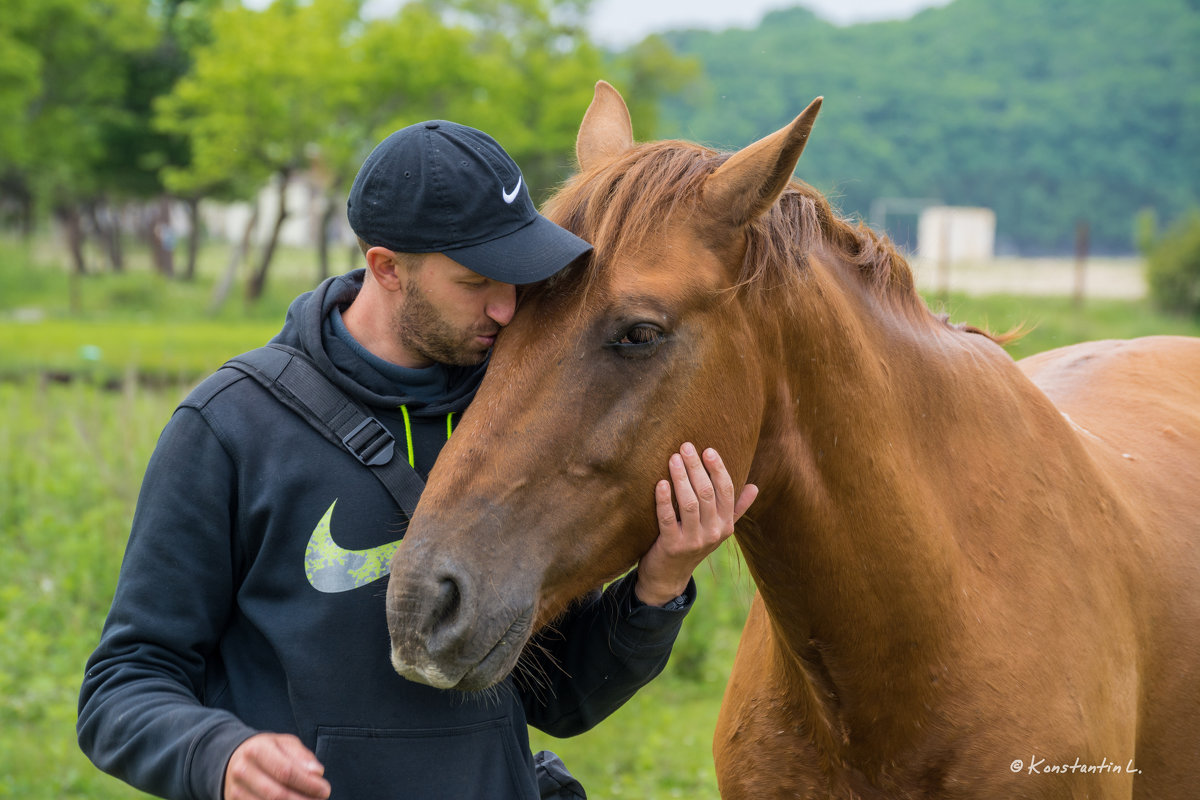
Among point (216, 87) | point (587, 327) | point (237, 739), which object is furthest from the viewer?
point (216, 87)

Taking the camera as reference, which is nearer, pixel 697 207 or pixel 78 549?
pixel 697 207

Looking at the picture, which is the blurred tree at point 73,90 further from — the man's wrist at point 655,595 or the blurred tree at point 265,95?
the man's wrist at point 655,595

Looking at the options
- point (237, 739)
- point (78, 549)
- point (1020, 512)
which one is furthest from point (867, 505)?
point (78, 549)

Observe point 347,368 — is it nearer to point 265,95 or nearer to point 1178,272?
point 1178,272

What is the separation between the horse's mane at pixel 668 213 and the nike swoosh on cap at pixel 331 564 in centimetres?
64

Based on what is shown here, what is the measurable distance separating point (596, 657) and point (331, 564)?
2.11ft

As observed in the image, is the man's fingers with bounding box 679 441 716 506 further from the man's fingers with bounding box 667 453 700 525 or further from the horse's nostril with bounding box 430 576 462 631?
the horse's nostril with bounding box 430 576 462 631

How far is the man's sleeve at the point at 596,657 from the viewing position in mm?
2115

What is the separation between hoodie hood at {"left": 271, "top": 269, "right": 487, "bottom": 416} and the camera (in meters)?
1.97

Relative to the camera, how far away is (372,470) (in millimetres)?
1932

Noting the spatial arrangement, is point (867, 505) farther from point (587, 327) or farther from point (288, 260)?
point (288, 260)

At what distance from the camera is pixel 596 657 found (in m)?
2.19

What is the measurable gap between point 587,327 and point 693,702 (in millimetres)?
4516

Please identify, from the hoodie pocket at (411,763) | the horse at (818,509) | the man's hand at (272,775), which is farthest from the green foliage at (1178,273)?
the man's hand at (272,775)
